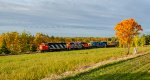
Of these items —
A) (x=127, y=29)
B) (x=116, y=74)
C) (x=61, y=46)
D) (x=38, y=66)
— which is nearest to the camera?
(x=116, y=74)

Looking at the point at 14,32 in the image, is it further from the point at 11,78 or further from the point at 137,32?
the point at 11,78

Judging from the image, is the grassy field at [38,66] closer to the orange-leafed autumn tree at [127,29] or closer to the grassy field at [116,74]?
the grassy field at [116,74]

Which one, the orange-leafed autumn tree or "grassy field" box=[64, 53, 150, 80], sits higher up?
the orange-leafed autumn tree

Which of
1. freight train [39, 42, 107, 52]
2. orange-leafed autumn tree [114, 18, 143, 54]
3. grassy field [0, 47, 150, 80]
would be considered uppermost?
orange-leafed autumn tree [114, 18, 143, 54]

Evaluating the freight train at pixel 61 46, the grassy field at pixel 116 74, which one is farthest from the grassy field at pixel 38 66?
the freight train at pixel 61 46

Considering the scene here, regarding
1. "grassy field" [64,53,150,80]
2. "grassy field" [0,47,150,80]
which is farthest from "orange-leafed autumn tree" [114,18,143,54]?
"grassy field" [64,53,150,80]

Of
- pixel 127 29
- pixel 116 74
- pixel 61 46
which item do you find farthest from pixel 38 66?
pixel 61 46

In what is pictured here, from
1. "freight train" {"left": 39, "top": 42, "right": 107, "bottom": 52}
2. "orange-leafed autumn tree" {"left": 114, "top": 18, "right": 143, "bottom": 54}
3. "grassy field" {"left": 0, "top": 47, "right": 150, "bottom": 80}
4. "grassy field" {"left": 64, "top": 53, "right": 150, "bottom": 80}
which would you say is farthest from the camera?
"freight train" {"left": 39, "top": 42, "right": 107, "bottom": 52}

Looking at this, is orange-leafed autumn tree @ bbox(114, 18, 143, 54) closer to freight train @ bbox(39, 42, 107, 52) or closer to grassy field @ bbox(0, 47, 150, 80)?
grassy field @ bbox(0, 47, 150, 80)

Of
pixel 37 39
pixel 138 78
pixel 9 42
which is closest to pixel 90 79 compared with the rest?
pixel 138 78

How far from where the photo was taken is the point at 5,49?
69.2 meters

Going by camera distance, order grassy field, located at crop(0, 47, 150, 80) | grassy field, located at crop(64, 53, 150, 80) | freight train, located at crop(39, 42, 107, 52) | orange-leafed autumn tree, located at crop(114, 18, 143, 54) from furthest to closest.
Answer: freight train, located at crop(39, 42, 107, 52), orange-leafed autumn tree, located at crop(114, 18, 143, 54), grassy field, located at crop(0, 47, 150, 80), grassy field, located at crop(64, 53, 150, 80)

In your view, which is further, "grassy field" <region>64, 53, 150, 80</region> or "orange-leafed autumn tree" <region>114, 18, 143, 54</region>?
"orange-leafed autumn tree" <region>114, 18, 143, 54</region>

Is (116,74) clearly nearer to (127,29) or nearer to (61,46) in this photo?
(127,29)
